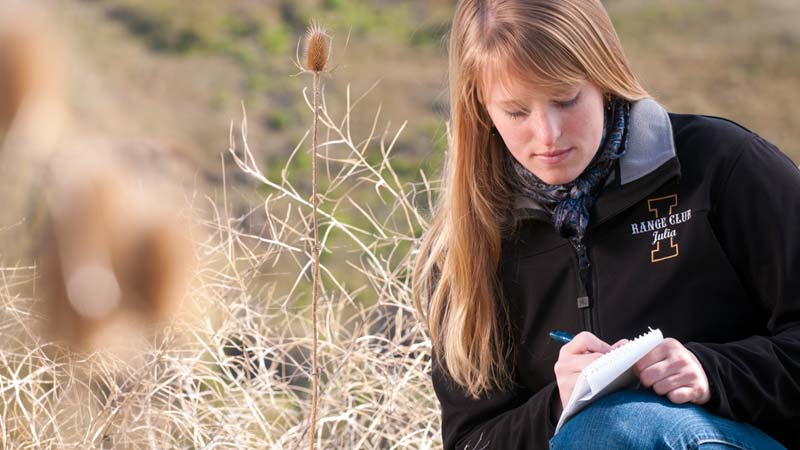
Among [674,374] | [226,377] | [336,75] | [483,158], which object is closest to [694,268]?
[674,374]

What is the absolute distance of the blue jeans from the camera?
4.50ft

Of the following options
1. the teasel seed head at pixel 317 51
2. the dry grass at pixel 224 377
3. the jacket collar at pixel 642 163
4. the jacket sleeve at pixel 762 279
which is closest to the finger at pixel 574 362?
the jacket sleeve at pixel 762 279

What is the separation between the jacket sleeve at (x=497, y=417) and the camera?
5.19 feet

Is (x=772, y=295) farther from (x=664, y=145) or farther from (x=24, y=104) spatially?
(x=24, y=104)

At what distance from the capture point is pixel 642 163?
5.23ft

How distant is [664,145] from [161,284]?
1.81 meters

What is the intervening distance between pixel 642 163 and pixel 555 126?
13 centimetres

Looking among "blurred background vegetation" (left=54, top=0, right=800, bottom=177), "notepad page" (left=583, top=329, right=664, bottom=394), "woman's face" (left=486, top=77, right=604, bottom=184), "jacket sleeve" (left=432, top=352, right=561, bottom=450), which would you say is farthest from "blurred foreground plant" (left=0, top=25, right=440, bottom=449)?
"blurred background vegetation" (left=54, top=0, right=800, bottom=177)

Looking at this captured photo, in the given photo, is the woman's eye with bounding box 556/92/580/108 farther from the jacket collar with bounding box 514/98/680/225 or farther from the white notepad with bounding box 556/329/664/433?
the white notepad with bounding box 556/329/664/433

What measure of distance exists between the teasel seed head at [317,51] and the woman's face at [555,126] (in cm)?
25

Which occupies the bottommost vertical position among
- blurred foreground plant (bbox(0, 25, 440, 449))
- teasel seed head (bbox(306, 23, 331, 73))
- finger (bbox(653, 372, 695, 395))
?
blurred foreground plant (bbox(0, 25, 440, 449))

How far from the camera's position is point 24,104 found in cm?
520

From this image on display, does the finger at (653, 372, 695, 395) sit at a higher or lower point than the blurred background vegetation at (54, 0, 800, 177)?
lower

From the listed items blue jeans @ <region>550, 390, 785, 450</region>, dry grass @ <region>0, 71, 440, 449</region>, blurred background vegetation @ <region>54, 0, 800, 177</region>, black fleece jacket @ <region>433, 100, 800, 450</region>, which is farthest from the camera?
blurred background vegetation @ <region>54, 0, 800, 177</region>
